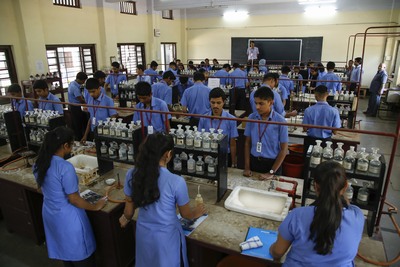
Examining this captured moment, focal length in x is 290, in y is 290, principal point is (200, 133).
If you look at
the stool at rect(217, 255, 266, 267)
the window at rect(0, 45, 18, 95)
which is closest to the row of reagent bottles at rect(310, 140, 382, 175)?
the stool at rect(217, 255, 266, 267)

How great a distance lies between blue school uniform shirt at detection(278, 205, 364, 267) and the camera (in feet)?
4.99

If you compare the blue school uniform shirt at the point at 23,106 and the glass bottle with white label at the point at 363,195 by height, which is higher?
the blue school uniform shirt at the point at 23,106

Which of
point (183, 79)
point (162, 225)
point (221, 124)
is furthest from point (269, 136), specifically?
point (183, 79)

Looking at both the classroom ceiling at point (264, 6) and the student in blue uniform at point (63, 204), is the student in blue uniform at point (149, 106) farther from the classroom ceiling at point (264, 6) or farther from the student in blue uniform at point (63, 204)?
the classroom ceiling at point (264, 6)

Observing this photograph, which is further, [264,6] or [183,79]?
[264,6]

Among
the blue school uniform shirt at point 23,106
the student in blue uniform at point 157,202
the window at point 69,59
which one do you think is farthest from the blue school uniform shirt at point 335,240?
the window at point 69,59

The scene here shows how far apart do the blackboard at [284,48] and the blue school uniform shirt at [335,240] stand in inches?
516

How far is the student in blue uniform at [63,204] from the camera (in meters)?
2.30

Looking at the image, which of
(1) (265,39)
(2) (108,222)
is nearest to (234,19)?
(1) (265,39)

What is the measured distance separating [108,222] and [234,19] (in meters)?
13.7

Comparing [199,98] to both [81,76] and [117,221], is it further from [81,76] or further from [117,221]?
[117,221]

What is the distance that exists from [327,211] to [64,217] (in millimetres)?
2033

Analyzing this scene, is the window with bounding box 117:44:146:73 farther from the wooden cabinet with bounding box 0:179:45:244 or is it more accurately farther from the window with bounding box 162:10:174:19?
the wooden cabinet with bounding box 0:179:45:244

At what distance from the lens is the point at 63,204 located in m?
2.39
